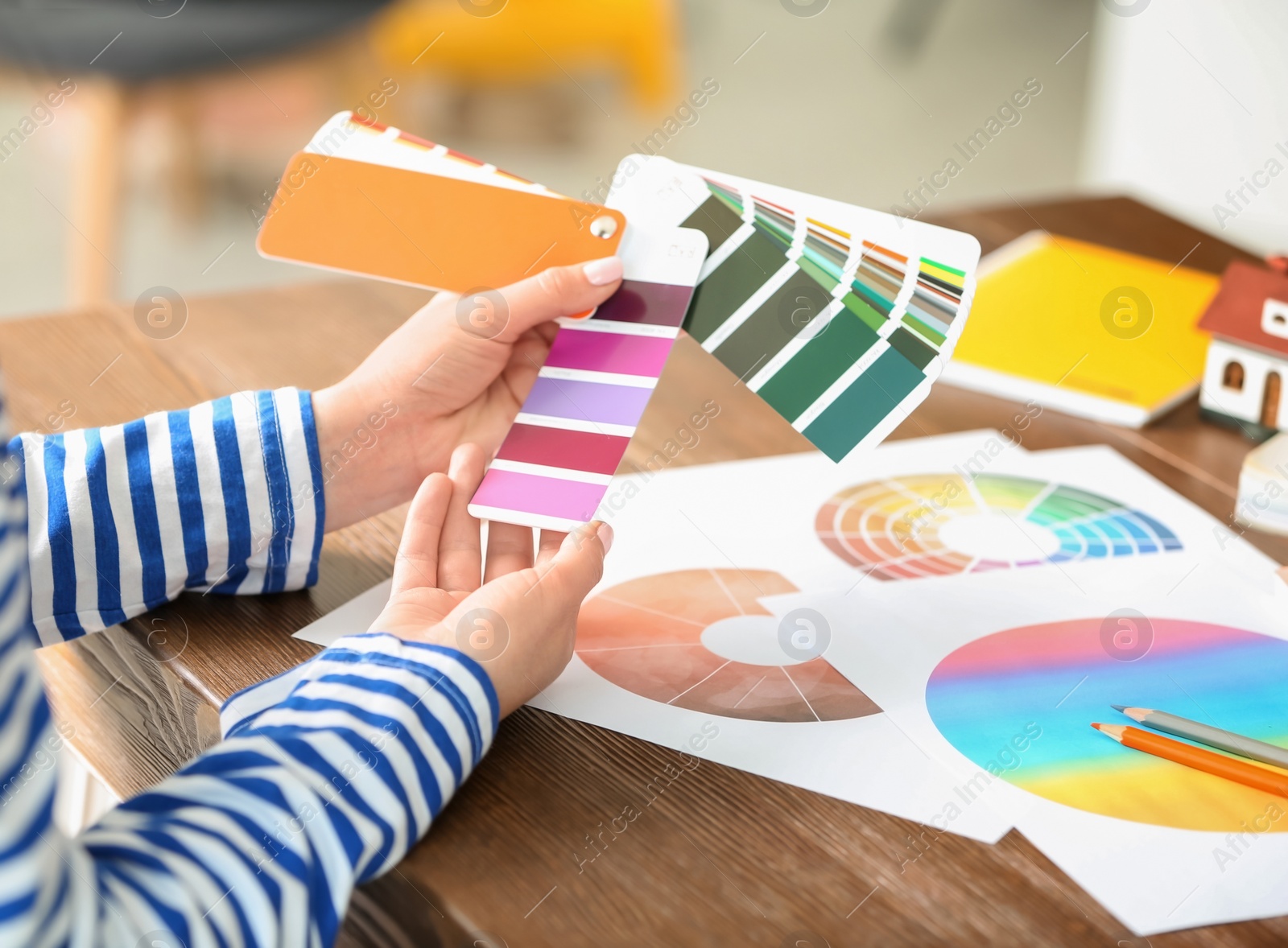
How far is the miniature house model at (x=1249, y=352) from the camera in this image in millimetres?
794

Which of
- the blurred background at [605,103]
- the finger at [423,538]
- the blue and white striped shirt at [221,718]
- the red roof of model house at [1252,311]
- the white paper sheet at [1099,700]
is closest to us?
the blue and white striped shirt at [221,718]

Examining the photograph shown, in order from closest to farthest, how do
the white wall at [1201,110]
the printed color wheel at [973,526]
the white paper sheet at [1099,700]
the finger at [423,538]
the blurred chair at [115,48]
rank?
the white paper sheet at [1099,700]
the finger at [423,538]
the printed color wheel at [973,526]
the white wall at [1201,110]
the blurred chair at [115,48]

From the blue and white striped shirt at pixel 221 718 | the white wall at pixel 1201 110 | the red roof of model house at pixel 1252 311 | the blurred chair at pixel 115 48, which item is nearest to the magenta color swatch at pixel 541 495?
the blue and white striped shirt at pixel 221 718

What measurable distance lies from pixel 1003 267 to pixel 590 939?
769mm

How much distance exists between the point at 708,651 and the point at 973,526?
0.21 m

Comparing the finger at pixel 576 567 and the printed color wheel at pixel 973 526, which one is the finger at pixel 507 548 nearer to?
the finger at pixel 576 567

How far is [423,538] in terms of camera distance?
23.3 inches

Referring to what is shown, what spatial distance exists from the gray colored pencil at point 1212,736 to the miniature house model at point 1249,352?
0.33 meters

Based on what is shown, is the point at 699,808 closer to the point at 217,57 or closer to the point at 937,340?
the point at 937,340

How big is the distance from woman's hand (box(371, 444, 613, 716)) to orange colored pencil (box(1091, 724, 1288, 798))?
245 millimetres

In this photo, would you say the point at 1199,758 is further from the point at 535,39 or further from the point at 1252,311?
the point at 535,39

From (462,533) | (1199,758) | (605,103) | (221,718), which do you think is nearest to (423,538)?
(462,533)

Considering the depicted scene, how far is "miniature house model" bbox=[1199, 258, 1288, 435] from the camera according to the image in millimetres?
794

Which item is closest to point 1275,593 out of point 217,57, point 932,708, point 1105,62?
point 932,708
